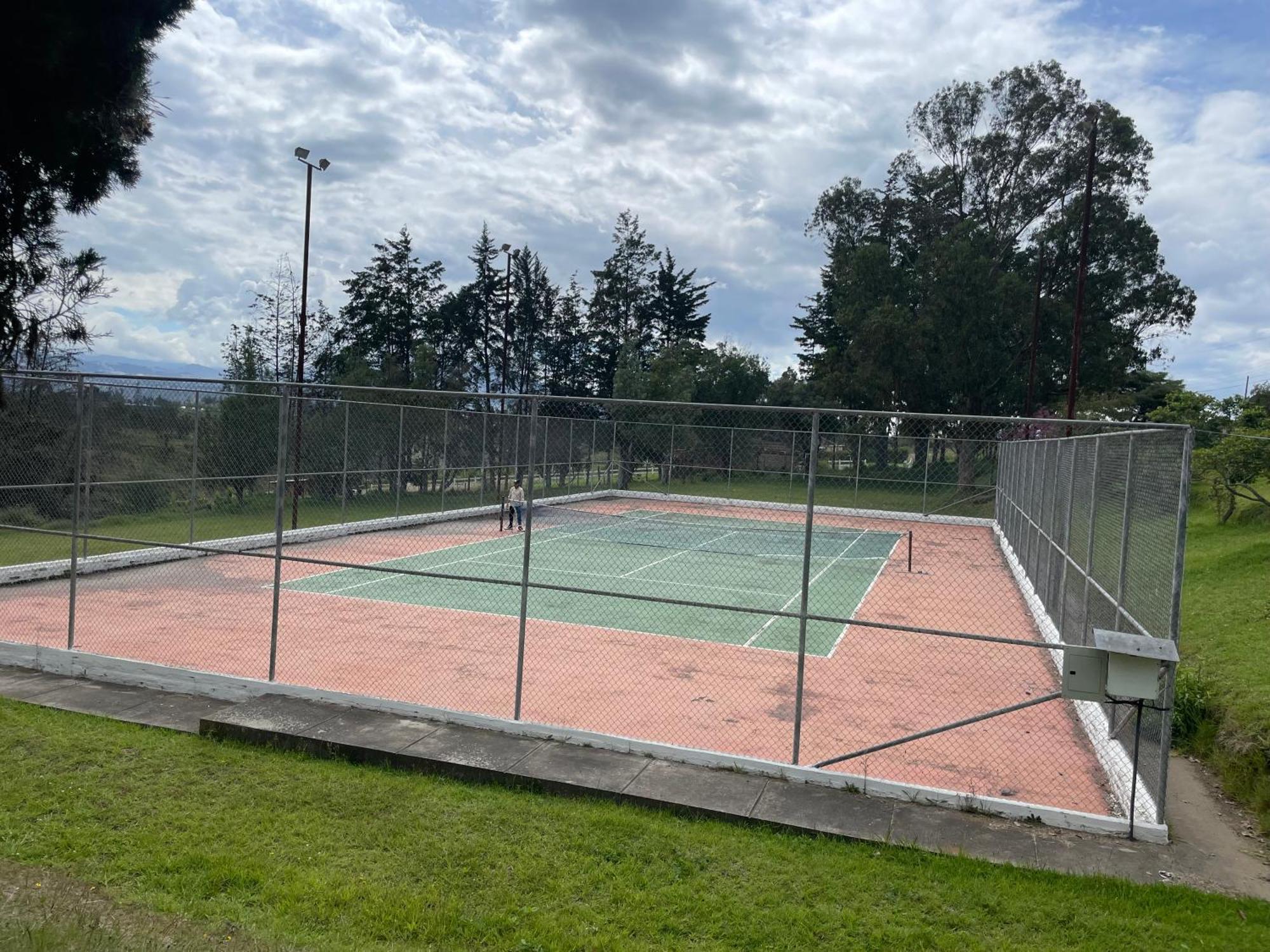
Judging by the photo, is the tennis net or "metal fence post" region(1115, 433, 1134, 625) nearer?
"metal fence post" region(1115, 433, 1134, 625)

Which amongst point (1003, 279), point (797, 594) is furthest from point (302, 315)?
point (1003, 279)

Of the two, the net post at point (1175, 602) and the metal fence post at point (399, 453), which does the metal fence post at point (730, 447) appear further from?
the net post at point (1175, 602)

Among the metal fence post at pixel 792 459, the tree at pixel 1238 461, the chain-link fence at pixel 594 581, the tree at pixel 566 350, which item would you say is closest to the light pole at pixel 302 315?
the chain-link fence at pixel 594 581

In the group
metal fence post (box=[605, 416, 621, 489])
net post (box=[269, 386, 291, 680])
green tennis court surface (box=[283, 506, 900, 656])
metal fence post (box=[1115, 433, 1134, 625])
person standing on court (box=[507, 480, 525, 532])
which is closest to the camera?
metal fence post (box=[1115, 433, 1134, 625])

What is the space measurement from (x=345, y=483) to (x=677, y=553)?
24.3ft

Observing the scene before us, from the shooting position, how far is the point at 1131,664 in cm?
613

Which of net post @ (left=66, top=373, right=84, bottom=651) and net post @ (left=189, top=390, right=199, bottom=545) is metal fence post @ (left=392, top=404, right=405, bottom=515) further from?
net post @ (left=66, top=373, right=84, bottom=651)

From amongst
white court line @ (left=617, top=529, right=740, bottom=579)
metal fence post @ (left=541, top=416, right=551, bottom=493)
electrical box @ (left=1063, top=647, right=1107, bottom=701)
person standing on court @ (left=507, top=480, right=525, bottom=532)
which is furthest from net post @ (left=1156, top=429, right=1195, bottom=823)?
person standing on court @ (left=507, top=480, right=525, bottom=532)

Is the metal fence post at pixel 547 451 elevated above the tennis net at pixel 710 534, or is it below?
above

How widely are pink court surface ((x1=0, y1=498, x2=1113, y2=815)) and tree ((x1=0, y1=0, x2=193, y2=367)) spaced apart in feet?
15.5

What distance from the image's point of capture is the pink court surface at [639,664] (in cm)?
846

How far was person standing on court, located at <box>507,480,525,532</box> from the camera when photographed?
23.9m

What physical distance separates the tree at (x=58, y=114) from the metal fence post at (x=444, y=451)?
57.1 feet

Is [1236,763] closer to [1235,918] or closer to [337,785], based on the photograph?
[1235,918]
